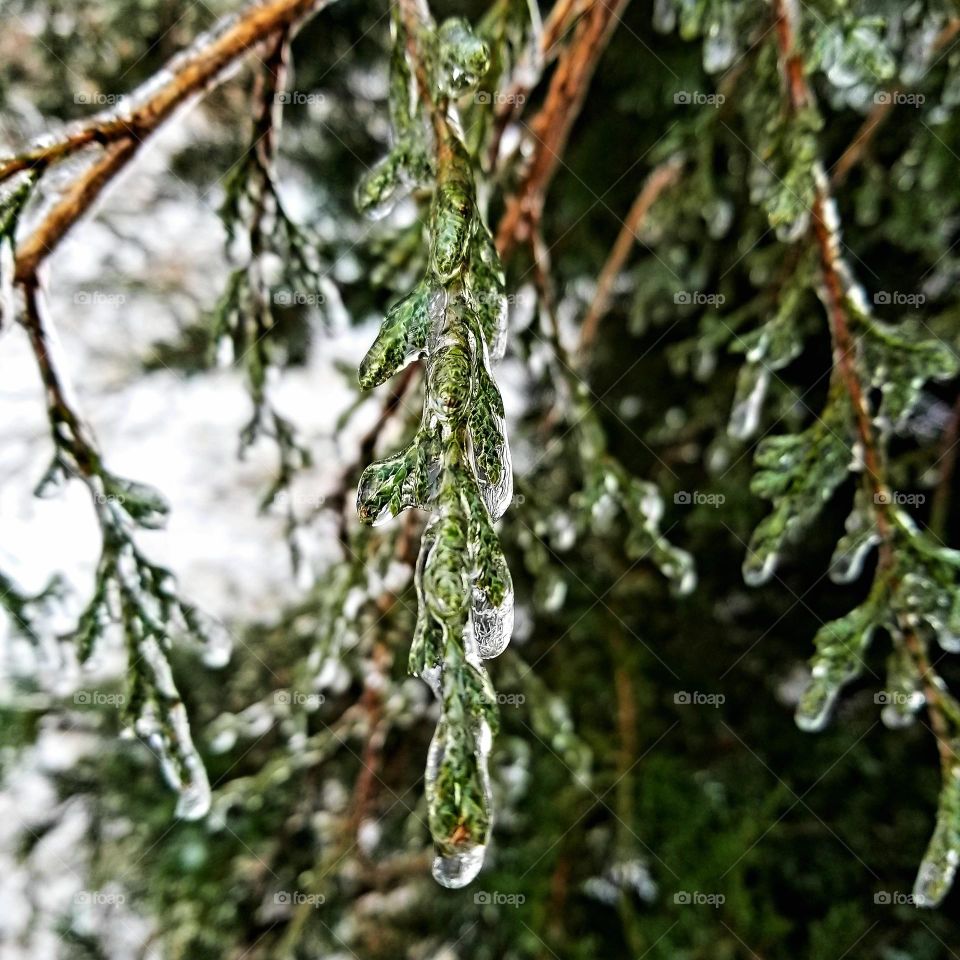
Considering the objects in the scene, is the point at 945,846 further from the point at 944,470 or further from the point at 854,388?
the point at 944,470

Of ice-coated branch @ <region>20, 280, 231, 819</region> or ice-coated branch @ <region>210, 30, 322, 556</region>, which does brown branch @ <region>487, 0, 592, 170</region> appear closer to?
ice-coated branch @ <region>210, 30, 322, 556</region>

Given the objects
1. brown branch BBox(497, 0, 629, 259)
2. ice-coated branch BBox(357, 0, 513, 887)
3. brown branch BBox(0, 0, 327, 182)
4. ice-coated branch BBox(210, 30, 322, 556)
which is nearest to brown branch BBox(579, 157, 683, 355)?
brown branch BBox(497, 0, 629, 259)

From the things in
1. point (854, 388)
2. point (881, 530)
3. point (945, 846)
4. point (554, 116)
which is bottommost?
point (945, 846)

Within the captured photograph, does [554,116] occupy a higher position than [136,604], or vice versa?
[554,116]

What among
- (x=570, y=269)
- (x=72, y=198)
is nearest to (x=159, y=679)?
(x=72, y=198)

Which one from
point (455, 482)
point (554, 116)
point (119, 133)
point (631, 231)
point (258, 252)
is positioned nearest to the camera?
point (455, 482)

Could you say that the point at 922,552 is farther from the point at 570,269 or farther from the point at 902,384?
the point at 570,269

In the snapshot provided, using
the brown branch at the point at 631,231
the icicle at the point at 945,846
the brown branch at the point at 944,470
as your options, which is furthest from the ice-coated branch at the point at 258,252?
the brown branch at the point at 944,470

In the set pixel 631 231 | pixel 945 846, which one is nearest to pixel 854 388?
pixel 945 846
